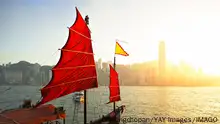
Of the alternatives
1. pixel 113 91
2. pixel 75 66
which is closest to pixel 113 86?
pixel 113 91

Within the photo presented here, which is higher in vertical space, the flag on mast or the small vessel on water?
the flag on mast

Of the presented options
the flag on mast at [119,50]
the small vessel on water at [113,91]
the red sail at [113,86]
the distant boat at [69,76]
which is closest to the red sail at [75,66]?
the distant boat at [69,76]

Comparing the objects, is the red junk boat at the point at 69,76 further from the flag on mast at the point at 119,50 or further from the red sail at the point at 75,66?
the flag on mast at the point at 119,50

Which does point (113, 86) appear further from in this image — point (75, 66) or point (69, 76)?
point (69, 76)

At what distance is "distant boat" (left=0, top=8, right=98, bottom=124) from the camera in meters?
20.4

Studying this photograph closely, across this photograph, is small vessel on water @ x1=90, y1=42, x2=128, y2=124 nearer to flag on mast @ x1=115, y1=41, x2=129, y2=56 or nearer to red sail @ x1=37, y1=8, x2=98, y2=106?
flag on mast @ x1=115, y1=41, x2=129, y2=56

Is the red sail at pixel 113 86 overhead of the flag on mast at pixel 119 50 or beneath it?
beneath

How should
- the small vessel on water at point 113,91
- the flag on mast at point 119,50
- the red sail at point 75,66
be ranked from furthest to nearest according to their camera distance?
the flag on mast at point 119,50
the small vessel on water at point 113,91
the red sail at point 75,66

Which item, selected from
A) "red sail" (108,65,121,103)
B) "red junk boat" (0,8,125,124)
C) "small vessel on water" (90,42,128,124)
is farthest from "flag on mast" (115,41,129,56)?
"red junk boat" (0,8,125,124)

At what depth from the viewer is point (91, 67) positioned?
22.7m

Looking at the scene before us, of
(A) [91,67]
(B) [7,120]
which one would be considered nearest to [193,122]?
(A) [91,67]

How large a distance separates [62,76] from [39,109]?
3.78m

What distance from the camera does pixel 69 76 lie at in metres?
21.6

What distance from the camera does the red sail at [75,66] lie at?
69.0ft
